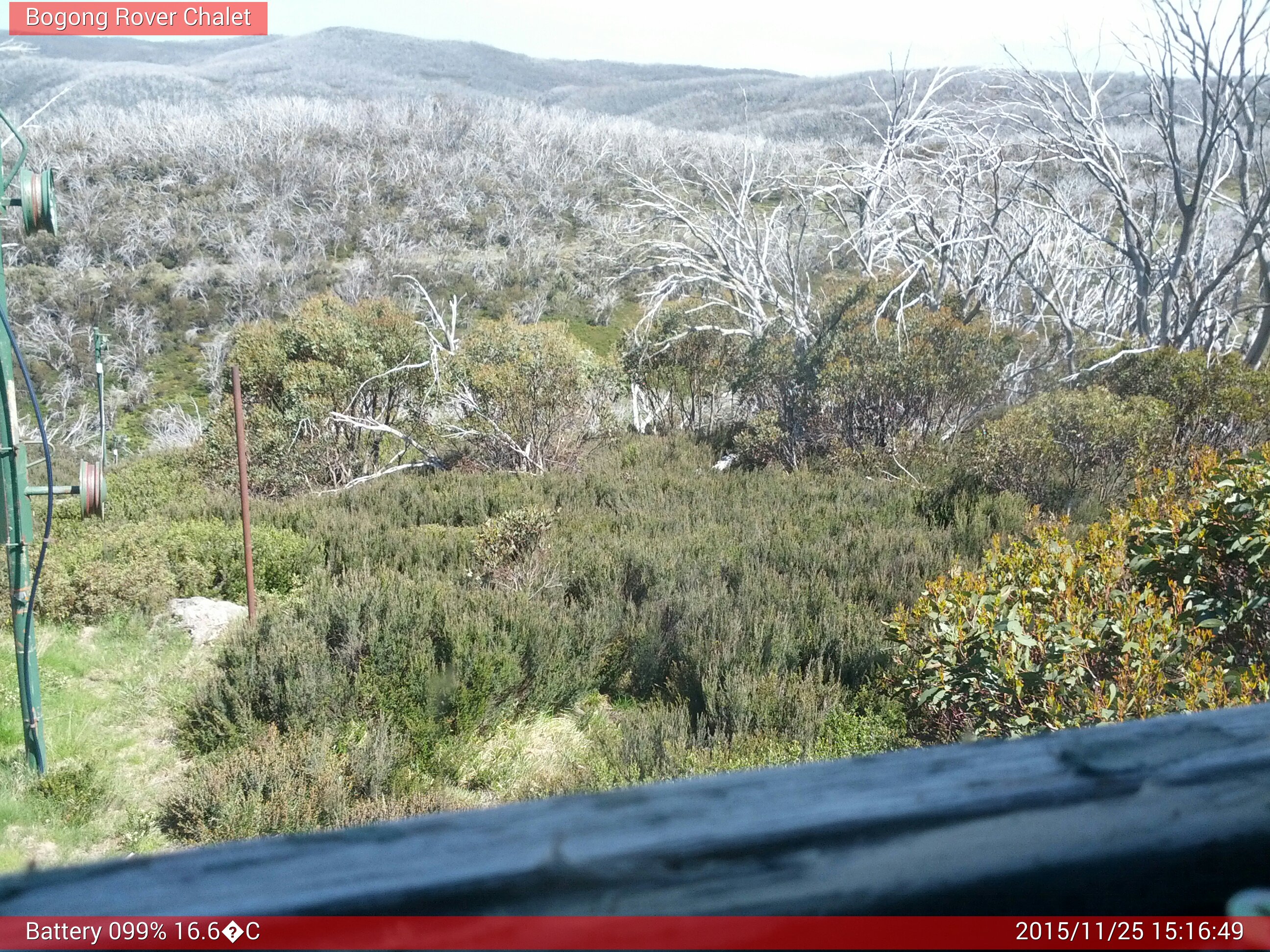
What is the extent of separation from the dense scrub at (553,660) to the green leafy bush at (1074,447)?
666 millimetres

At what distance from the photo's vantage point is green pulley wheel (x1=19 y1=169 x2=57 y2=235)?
165 inches

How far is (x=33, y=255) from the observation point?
102ft

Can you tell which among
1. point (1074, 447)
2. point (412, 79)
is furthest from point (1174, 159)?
point (412, 79)

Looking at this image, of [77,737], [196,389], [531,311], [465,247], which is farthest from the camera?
[465,247]

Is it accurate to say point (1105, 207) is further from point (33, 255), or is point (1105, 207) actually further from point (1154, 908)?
point (33, 255)

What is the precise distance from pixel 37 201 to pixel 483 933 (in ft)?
15.6

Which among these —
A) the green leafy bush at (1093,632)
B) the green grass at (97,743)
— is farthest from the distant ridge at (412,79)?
the green leafy bush at (1093,632)

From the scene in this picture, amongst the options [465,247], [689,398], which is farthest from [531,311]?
[689,398]

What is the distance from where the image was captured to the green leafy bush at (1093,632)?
3.43m

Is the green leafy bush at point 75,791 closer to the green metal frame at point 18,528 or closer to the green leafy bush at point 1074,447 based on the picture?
the green metal frame at point 18,528

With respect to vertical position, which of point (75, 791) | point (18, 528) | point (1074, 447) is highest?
point (18, 528)

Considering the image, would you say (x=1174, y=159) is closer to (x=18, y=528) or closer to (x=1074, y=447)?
(x=1074, y=447)

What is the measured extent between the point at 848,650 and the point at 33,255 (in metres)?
34.3

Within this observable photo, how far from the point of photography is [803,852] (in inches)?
23.5
